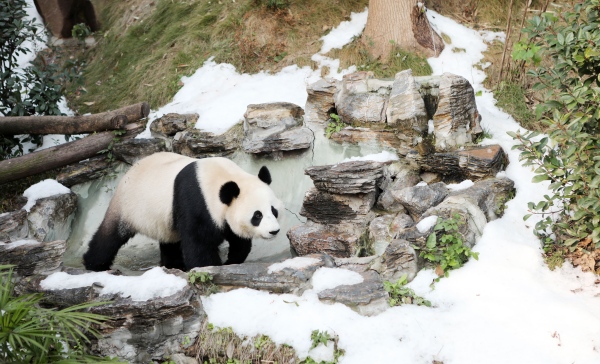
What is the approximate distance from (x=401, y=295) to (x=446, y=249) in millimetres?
634

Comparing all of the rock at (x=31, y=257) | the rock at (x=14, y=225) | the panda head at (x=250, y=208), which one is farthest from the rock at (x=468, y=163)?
the rock at (x=14, y=225)

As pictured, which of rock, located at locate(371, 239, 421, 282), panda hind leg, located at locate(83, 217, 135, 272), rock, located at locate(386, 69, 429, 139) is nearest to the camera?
rock, located at locate(371, 239, 421, 282)

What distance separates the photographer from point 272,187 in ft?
25.8

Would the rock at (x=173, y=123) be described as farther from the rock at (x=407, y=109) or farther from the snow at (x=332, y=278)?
the snow at (x=332, y=278)

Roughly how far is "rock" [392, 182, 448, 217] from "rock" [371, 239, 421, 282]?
0.91m

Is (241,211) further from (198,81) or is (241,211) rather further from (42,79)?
(42,79)

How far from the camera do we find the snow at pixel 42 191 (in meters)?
7.54

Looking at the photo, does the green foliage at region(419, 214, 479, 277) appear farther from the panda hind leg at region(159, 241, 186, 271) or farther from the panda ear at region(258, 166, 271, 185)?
the panda hind leg at region(159, 241, 186, 271)

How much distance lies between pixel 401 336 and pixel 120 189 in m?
3.85

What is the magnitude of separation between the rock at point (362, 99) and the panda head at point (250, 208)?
1.96 meters

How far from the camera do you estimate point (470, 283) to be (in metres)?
5.01

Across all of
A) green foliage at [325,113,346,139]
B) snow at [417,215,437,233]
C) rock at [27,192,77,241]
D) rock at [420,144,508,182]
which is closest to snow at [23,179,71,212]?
rock at [27,192,77,241]

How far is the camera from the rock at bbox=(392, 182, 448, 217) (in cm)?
612

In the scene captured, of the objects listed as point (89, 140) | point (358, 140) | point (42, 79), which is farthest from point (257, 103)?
point (42, 79)
